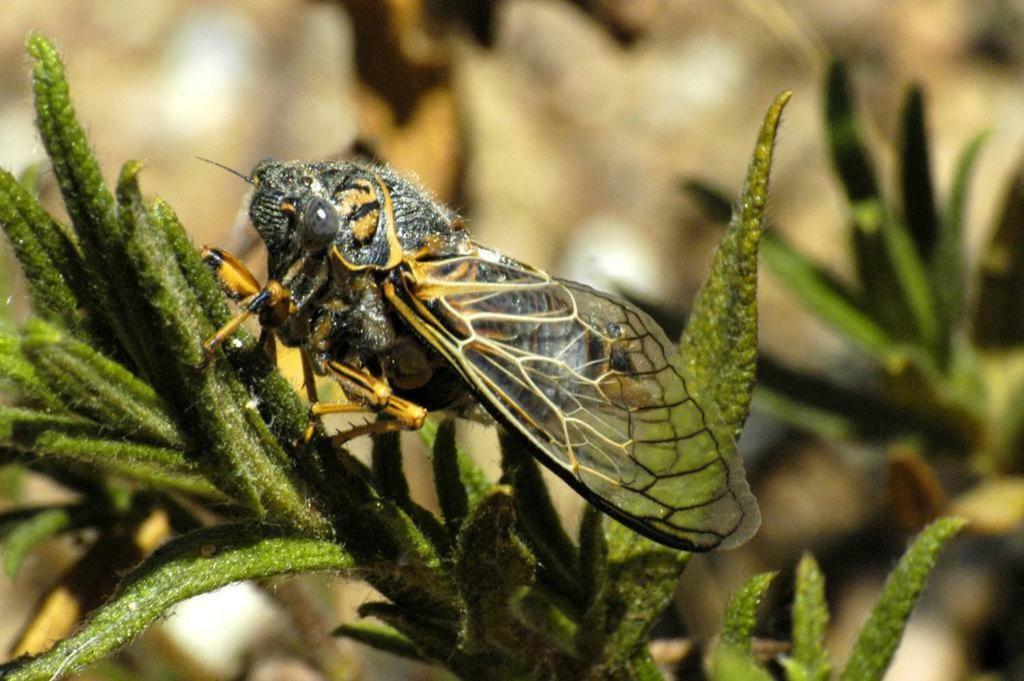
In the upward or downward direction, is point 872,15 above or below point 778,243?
above

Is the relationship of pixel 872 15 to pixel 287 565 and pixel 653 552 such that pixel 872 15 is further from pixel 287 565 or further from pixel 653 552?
pixel 287 565

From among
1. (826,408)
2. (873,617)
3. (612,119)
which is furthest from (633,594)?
(612,119)

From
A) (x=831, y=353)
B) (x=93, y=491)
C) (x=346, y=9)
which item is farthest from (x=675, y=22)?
(x=93, y=491)

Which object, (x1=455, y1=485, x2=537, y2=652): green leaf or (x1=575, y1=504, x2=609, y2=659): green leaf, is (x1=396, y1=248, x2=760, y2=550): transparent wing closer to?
(x1=575, y1=504, x2=609, y2=659): green leaf

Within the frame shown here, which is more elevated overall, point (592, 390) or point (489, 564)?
point (592, 390)

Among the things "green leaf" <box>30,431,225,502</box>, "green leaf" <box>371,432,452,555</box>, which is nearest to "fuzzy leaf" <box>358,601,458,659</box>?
"green leaf" <box>371,432,452,555</box>

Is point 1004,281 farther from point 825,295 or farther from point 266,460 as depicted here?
point 266,460

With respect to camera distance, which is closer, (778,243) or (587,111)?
(778,243)
